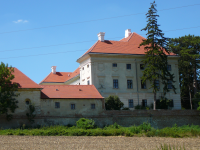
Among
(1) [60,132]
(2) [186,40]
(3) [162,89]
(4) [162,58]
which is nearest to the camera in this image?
(1) [60,132]

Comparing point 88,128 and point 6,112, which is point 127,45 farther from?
point 6,112

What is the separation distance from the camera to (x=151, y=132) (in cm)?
3725

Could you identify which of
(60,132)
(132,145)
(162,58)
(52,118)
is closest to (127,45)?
(162,58)

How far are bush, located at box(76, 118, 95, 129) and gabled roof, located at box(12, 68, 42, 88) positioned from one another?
688 cm

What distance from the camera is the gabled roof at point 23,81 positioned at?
1659 inches

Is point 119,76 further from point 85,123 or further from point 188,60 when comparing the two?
point 85,123

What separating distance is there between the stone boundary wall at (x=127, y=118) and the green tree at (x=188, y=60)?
1248 centimetres

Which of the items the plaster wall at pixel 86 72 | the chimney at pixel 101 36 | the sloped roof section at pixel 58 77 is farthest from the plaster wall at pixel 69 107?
the sloped roof section at pixel 58 77

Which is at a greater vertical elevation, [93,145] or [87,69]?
[87,69]

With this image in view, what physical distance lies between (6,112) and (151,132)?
1699 cm

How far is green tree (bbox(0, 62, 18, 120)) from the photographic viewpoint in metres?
39.3

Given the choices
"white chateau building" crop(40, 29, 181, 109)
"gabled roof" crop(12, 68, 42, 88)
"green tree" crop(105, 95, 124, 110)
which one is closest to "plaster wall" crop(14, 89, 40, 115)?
"gabled roof" crop(12, 68, 42, 88)

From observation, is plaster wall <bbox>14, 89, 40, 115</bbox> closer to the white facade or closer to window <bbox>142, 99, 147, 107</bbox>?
the white facade

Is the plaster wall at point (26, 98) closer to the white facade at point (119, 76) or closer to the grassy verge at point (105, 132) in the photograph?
the grassy verge at point (105, 132)
